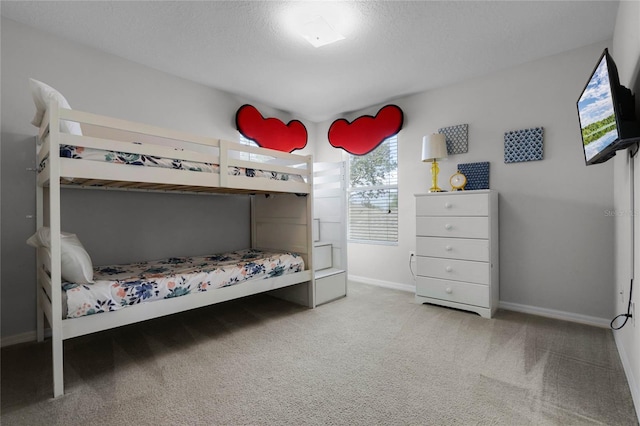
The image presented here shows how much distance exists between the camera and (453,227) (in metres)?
2.80

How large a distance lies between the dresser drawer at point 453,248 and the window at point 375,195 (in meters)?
Result: 0.73

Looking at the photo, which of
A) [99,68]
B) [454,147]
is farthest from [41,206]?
[454,147]

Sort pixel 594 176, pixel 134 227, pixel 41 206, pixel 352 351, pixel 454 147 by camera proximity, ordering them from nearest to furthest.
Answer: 1. pixel 352 351
2. pixel 41 206
3. pixel 594 176
4. pixel 134 227
5. pixel 454 147

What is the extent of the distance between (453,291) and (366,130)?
2.15 m

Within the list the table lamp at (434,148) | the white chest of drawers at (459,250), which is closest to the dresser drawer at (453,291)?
the white chest of drawers at (459,250)

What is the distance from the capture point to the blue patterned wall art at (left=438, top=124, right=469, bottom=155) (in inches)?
123

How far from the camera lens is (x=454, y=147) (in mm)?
3195

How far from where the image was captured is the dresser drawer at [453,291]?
2.64 m

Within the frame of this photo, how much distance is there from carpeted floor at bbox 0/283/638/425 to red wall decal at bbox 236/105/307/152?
2069 millimetres

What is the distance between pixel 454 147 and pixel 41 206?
361 cm

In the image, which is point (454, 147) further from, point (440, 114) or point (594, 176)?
point (594, 176)

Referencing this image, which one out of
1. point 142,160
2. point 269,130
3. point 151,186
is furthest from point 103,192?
point 269,130

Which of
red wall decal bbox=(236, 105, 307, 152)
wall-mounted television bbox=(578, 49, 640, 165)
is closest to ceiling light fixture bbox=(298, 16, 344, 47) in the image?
red wall decal bbox=(236, 105, 307, 152)

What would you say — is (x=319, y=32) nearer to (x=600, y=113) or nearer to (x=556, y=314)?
(x=600, y=113)
